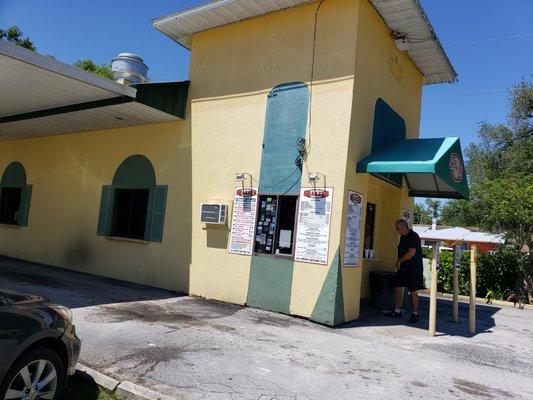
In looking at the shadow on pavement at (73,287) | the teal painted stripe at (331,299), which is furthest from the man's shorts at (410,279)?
the shadow on pavement at (73,287)

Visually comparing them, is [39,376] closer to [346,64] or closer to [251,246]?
[251,246]

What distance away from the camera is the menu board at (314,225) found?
790 cm

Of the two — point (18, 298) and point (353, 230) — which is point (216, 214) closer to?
point (353, 230)

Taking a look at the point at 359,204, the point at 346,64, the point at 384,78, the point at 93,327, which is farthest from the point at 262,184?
the point at 93,327

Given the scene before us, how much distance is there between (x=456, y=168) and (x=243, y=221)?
13.9ft

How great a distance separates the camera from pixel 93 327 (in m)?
6.37

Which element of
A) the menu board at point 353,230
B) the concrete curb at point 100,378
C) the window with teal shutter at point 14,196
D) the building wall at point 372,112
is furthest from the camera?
the window with teal shutter at point 14,196

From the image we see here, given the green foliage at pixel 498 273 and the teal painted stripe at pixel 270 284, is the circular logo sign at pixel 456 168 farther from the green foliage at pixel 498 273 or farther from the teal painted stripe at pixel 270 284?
the green foliage at pixel 498 273

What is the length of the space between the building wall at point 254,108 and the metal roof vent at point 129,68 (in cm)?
141

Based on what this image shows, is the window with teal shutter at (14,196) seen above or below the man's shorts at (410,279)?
above

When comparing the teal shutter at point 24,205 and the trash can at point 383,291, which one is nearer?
the trash can at point 383,291

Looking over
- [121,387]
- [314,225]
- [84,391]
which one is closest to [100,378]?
[84,391]

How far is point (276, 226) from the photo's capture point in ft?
28.1

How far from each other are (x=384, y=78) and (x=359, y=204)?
2.91 m
